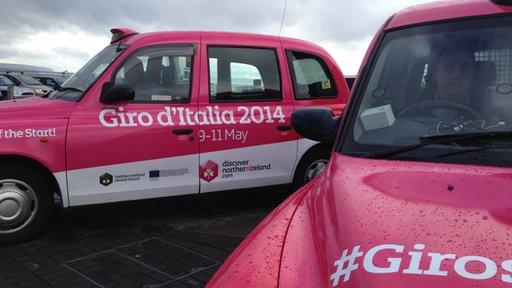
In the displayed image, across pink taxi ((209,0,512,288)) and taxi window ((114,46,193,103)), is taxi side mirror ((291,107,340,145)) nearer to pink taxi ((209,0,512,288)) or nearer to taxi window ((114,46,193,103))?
pink taxi ((209,0,512,288))

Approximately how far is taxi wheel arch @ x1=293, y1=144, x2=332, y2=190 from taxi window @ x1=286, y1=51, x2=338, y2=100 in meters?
0.60

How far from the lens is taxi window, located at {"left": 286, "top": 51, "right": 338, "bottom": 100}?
607 centimetres

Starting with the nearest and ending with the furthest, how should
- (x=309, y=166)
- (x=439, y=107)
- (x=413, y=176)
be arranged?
(x=413, y=176) → (x=439, y=107) → (x=309, y=166)

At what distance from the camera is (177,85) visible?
5.44 metres

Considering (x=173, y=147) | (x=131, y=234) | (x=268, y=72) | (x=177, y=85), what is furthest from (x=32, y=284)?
(x=268, y=72)

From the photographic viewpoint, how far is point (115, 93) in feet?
16.5

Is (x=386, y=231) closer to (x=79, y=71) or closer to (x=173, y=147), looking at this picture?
(x=173, y=147)

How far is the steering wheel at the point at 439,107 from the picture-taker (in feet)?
7.40

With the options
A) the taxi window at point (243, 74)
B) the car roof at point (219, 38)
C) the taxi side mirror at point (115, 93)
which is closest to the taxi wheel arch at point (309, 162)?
the taxi window at point (243, 74)

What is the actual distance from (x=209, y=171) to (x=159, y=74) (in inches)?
42.6

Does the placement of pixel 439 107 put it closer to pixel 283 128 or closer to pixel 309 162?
pixel 283 128

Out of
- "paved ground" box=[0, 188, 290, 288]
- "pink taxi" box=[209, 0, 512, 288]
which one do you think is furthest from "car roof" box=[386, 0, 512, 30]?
"paved ground" box=[0, 188, 290, 288]

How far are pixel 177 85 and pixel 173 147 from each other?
636mm

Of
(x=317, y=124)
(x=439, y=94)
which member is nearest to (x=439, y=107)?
(x=439, y=94)
